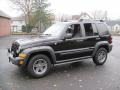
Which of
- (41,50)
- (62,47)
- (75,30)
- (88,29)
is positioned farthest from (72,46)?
(41,50)

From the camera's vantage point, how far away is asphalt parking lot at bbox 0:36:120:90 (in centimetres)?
494

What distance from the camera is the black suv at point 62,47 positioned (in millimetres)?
5555

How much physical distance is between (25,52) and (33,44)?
401mm

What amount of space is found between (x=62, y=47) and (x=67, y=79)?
1194mm

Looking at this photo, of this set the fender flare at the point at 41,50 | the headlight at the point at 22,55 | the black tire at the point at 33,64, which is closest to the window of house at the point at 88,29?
the fender flare at the point at 41,50

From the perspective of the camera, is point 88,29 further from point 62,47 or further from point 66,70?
point 66,70

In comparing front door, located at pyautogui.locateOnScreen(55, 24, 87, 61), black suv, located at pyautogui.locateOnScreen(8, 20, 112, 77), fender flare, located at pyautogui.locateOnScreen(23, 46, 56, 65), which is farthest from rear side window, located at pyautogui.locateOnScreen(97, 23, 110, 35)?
fender flare, located at pyautogui.locateOnScreen(23, 46, 56, 65)

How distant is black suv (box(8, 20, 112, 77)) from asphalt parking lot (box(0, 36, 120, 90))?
1.35ft

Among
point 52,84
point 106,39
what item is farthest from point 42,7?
point 52,84

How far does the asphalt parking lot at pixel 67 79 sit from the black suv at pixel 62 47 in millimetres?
410

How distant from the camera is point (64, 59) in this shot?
6.29 meters

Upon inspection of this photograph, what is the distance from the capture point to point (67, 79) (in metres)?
5.62

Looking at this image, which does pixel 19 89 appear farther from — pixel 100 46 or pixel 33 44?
pixel 100 46

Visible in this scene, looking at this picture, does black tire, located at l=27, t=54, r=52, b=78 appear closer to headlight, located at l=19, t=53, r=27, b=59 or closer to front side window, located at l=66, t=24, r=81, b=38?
headlight, located at l=19, t=53, r=27, b=59
